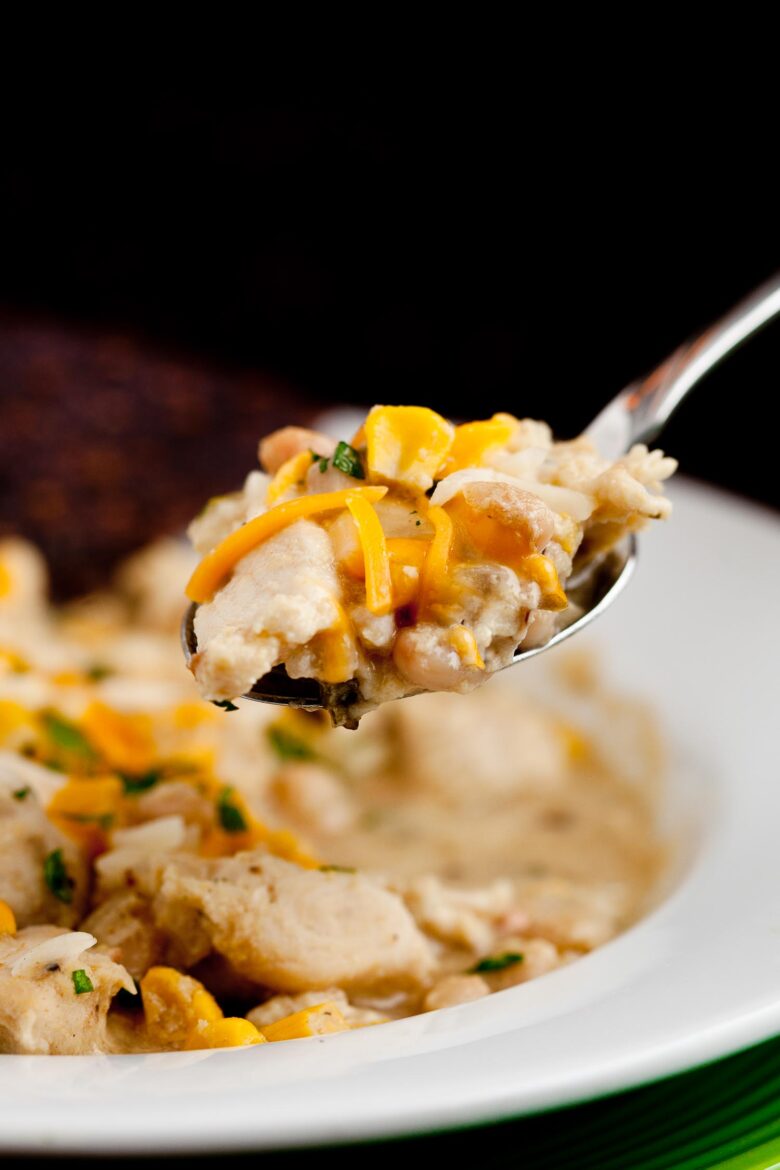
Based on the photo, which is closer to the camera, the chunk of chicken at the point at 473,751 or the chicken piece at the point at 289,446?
the chicken piece at the point at 289,446

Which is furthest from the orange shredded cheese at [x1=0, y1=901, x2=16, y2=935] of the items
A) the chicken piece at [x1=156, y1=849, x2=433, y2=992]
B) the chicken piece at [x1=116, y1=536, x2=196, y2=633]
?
the chicken piece at [x1=116, y1=536, x2=196, y2=633]

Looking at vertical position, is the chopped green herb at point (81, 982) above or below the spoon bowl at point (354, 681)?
below

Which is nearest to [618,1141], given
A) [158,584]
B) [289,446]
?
[289,446]

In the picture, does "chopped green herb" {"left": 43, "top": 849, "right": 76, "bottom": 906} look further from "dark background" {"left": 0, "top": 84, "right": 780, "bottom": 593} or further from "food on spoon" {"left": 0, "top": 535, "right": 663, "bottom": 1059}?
"dark background" {"left": 0, "top": 84, "right": 780, "bottom": 593}

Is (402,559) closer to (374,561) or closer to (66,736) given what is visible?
(374,561)

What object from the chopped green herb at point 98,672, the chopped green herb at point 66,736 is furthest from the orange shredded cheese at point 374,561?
the chopped green herb at point 98,672

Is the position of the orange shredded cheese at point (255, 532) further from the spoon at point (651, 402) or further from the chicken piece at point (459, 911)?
the chicken piece at point (459, 911)

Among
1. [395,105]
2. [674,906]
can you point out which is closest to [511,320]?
A: [395,105]

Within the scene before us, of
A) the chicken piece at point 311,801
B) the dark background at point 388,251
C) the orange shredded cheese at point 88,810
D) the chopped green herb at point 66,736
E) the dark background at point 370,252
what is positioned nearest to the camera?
the orange shredded cheese at point 88,810
